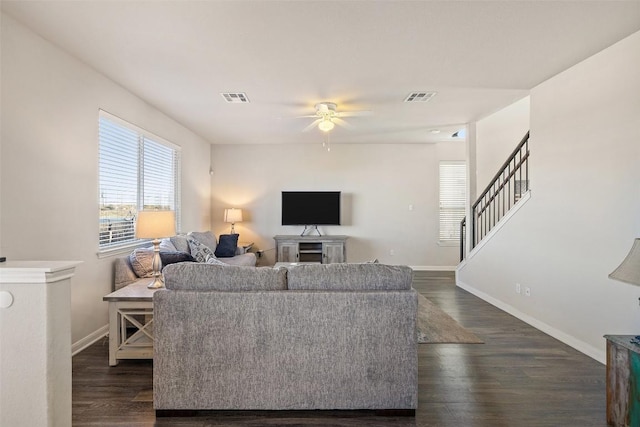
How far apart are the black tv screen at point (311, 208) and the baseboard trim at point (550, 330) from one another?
123 inches

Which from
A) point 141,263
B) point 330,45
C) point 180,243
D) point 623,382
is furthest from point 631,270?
point 180,243

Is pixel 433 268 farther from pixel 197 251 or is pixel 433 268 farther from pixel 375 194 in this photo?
pixel 197 251

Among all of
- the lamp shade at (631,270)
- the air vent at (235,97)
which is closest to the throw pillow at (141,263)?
the air vent at (235,97)

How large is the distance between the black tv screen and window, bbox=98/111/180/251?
2.50 meters

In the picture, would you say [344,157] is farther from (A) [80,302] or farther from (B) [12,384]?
(B) [12,384]

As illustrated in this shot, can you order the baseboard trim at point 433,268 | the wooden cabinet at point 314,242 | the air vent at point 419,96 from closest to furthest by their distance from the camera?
the air vent at point 419,96, the wooden cabinet at point 314,242, the baseboard trim at point 433,268

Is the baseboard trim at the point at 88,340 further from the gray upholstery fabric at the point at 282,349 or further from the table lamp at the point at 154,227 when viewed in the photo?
the gray upholstery fabric at the point at 282,349

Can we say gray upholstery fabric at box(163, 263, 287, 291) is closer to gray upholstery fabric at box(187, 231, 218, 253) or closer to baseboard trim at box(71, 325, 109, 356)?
baseboard trim at box(71, 325, 109, 356)

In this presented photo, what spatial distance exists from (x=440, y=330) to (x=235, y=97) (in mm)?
3696

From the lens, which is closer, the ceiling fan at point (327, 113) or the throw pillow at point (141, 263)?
the throw pillow at point (141, 263)

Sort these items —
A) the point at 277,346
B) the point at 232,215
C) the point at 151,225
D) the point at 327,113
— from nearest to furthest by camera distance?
1. the point at 277,346
2. the point at 151,225
3. the point at 327,113
4. the point at 232,215

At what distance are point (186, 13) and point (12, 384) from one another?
2480mm

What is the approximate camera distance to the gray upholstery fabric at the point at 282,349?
204 cm

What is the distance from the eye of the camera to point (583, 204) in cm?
319
